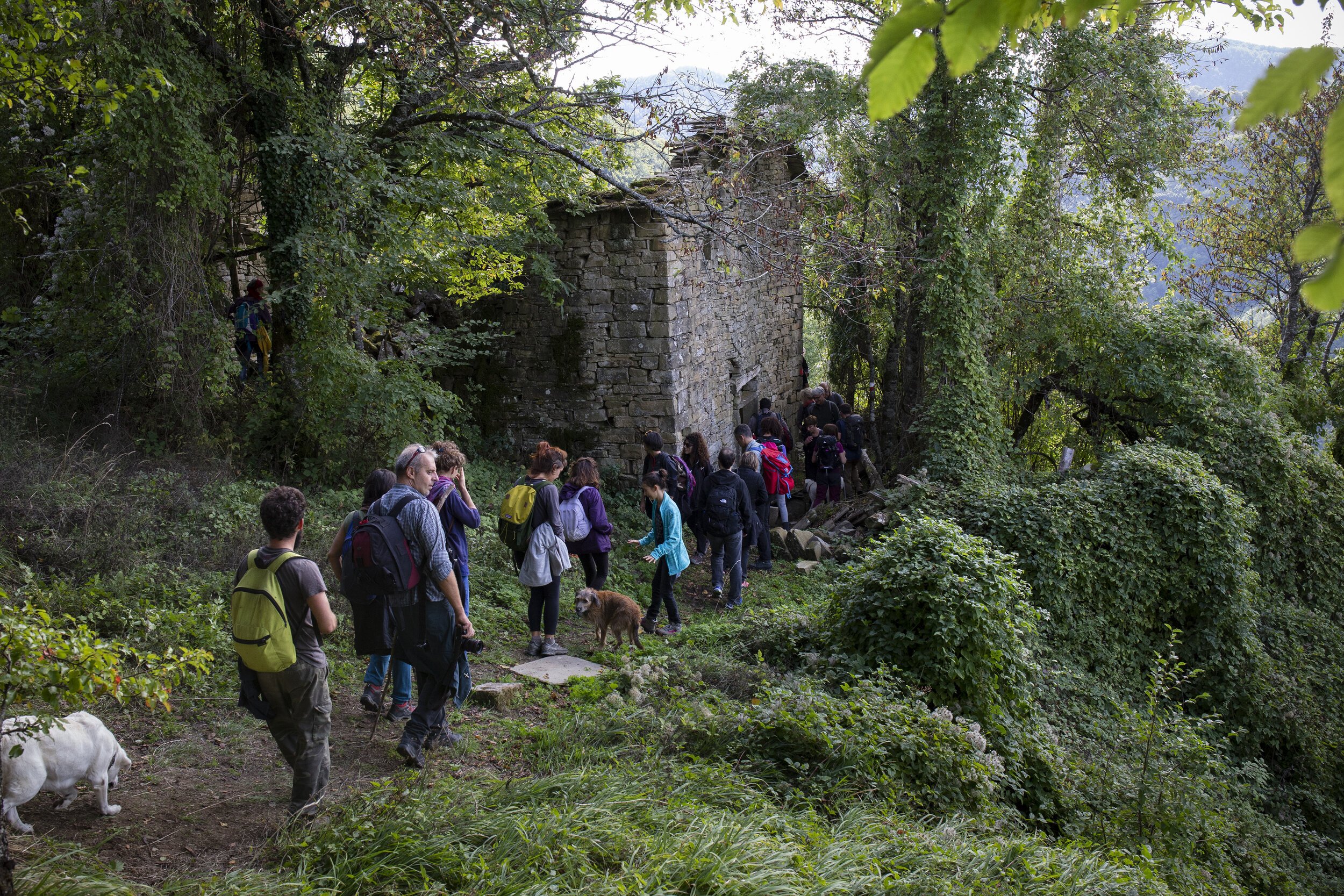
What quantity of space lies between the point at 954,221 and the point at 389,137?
7274 mm

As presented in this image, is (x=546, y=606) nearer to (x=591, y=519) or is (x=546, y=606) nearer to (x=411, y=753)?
(x=591, y=519)

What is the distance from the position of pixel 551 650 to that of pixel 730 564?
8.33 feet

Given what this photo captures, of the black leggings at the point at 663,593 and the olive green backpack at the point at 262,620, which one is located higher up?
the olive green backpack at the point at 262,620

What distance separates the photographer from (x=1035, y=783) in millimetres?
5508

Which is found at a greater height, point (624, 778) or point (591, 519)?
point (591, 519)

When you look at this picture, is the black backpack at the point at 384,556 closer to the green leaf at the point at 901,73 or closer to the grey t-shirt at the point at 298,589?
the grey t-shirt at the point at 298,589

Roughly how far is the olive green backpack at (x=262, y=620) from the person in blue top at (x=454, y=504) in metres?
1.48

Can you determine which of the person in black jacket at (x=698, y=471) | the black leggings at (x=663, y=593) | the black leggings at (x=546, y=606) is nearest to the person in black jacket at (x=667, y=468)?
the person in black jacket at (x=698, y=471)

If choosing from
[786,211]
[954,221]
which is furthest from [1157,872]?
[954,221]

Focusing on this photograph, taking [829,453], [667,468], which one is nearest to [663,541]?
[667,468]

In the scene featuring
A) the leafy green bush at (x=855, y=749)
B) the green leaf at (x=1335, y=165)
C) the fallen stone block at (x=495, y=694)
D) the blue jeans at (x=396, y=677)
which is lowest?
the leafy green bush at (x=855, y=749)

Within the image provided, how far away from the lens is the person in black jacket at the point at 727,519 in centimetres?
789

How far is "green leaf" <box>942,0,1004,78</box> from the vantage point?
148cm

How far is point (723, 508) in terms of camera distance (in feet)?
25.8
